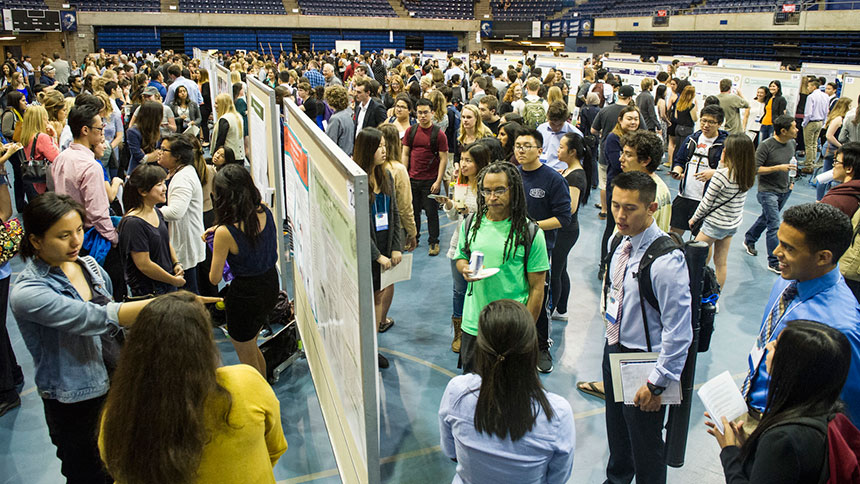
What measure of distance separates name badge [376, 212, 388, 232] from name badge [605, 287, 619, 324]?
5.56 feet

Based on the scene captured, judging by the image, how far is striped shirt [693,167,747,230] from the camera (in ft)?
14.5

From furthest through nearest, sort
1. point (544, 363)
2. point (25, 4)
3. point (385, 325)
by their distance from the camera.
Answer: point (25, 4)
point (385, 325)
point (544, 363)

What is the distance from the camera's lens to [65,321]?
7.23ft

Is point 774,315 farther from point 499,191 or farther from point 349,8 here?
point 349,8

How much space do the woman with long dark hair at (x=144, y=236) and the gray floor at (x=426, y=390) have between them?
3.36ft

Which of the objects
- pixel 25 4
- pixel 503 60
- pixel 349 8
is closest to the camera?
pixel 503 60

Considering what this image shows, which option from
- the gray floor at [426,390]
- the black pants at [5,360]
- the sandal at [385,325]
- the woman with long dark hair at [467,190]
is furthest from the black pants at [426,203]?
the black pants at [5,360]

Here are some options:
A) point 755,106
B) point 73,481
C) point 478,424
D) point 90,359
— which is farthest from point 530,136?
point 755,106

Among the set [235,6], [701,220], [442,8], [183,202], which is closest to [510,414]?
[183,202]

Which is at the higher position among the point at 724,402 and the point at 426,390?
the point at 724,402

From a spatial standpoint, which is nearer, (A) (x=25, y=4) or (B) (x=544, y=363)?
(B) (x=544, y=363)

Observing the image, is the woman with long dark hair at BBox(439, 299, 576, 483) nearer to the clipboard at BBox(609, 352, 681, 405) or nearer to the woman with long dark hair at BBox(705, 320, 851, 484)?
the woman with long dark hair at BBox(705, 320, 851, 484)

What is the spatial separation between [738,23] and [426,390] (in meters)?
22.9

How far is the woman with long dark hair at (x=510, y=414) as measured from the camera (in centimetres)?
173
